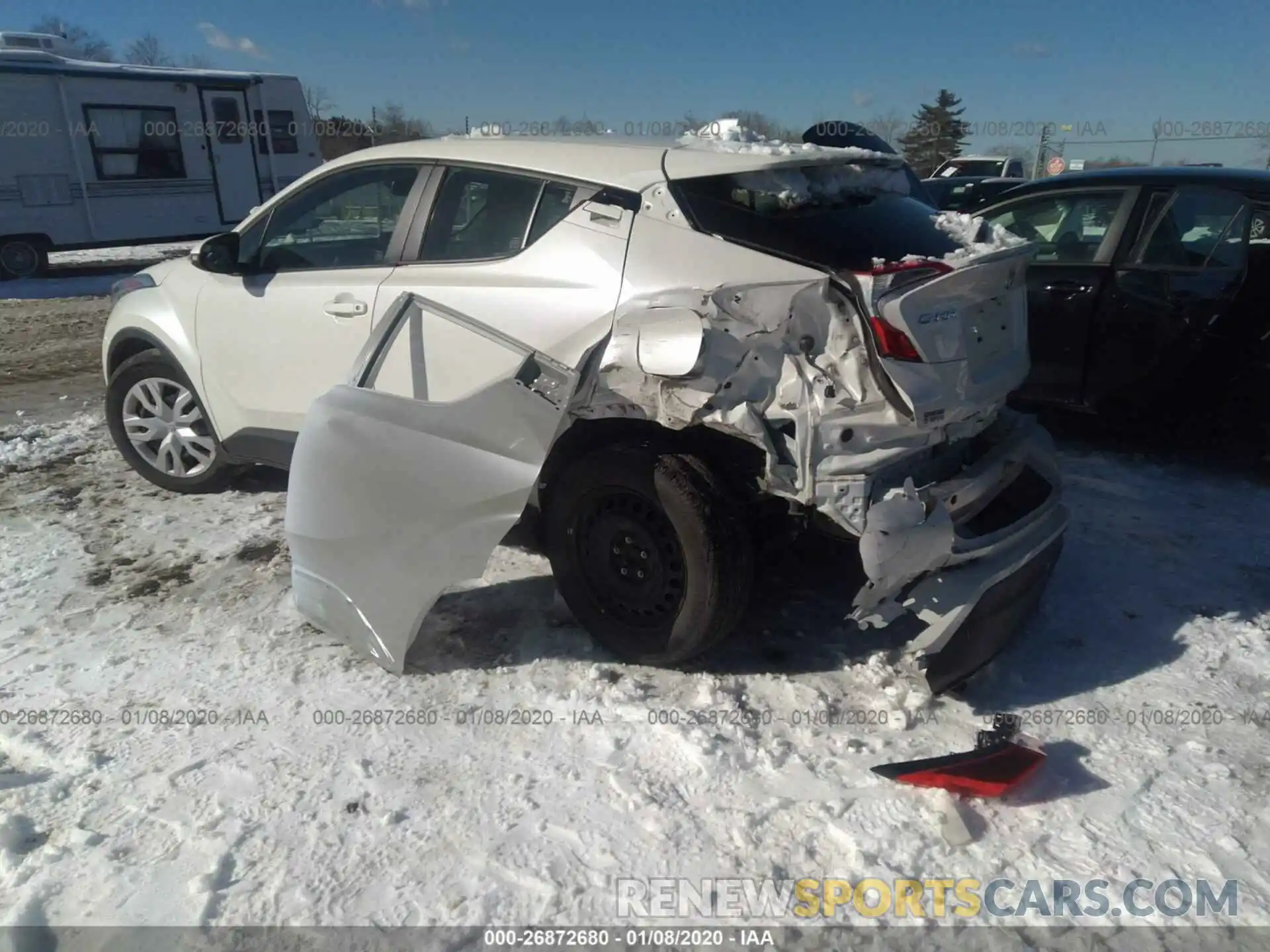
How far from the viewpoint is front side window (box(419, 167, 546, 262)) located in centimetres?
341

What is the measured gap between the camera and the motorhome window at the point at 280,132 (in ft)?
50.9

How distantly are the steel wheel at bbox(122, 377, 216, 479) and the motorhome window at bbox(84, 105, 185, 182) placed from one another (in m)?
11.3

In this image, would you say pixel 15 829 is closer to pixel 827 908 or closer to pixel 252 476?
pixel 827 908

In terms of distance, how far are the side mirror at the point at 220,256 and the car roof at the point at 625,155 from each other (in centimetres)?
103

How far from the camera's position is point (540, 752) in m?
2.89

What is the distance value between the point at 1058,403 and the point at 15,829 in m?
5.46

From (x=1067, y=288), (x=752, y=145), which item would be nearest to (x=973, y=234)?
(x=752, y=145)

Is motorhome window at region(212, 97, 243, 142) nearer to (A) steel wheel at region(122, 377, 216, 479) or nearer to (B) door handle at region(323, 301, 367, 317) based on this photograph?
(A) steel wheel at region(122, 377, 216, 479)

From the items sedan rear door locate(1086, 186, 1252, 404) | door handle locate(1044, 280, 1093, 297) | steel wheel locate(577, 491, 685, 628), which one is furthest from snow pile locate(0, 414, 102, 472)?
sedan rear door locate(1086, 186, 1252, 404)

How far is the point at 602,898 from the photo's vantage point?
233 cm

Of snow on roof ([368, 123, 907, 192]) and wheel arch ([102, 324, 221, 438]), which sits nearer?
snow on roof ([368, 123, 907, 192])

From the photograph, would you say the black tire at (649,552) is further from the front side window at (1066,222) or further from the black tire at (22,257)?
the black tire at (22,257)

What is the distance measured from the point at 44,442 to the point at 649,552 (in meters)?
4.94

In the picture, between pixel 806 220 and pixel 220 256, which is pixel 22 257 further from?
pixel 806 220
